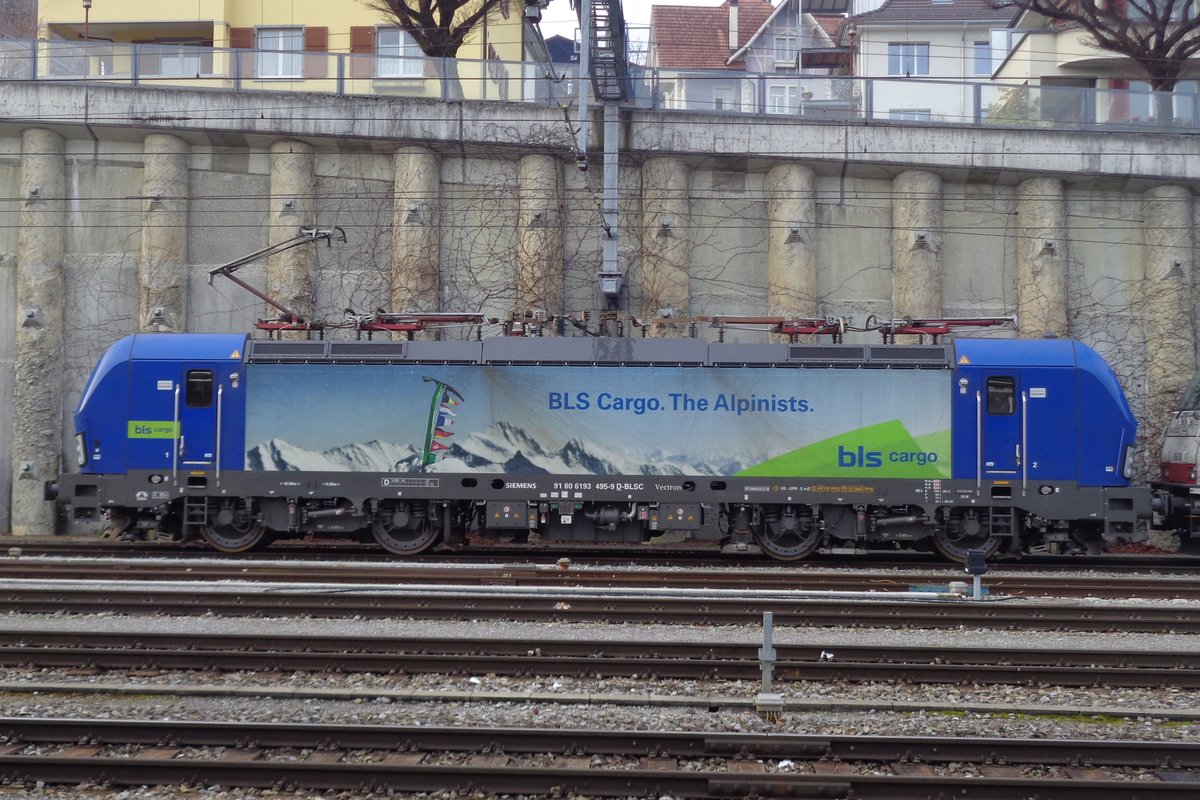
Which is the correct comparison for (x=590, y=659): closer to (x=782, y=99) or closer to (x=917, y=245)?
(x=917, y=245)

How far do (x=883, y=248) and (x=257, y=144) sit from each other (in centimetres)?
1429

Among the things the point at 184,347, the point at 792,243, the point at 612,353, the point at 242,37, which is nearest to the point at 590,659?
the point at 612,353

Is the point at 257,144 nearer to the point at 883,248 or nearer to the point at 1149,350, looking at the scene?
the point at 883,248

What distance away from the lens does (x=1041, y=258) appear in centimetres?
2389

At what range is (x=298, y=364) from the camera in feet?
59.4

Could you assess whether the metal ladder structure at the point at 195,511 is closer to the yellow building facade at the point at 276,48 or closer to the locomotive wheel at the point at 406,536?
the locomotive wheel at the point at 406,536

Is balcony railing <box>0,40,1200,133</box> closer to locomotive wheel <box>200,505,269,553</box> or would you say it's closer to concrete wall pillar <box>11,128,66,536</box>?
concrete wall pillar <box>11,128,66,536</box>

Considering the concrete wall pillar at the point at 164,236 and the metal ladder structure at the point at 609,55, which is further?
the concrete wall pillar at the point at 164,236

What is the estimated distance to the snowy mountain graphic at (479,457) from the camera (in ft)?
58.5

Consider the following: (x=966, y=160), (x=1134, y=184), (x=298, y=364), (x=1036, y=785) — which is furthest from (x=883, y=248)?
(x=1036, y=785)

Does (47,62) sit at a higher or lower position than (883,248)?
higher

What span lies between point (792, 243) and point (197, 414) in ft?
42.5

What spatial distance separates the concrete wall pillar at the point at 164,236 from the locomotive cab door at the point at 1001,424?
653 inches

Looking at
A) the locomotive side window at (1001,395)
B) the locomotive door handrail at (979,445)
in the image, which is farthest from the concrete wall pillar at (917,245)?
the locomotive door handrail at (979,445)
